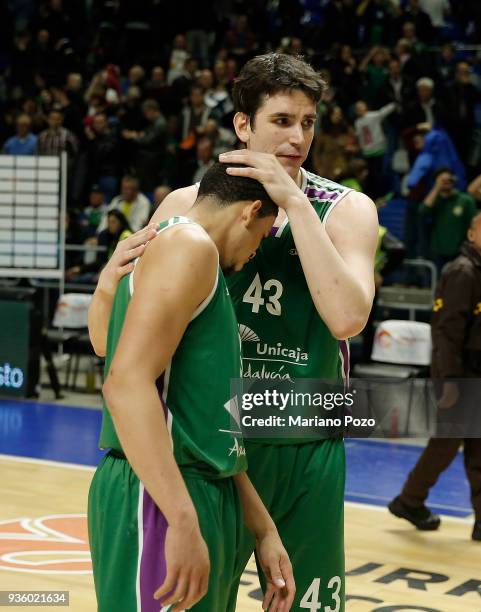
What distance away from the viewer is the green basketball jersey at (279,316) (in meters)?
3.22

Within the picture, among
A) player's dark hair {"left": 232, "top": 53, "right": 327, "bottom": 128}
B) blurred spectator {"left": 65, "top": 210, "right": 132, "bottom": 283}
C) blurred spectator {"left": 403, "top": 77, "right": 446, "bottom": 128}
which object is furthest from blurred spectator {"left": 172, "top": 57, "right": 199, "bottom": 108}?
player's dark hair {"left": 232, "top": 53, "right": 327, "bottom": 128}

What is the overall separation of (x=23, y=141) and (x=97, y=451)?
27.7ft

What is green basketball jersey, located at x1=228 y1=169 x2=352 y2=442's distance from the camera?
3223mm

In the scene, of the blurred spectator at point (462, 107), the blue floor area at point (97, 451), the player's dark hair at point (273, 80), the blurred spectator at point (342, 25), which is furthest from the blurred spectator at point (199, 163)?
the player's dark hair at point (273, 80)

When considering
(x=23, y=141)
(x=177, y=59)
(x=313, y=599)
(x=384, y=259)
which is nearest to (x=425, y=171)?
(x=384, y=259)

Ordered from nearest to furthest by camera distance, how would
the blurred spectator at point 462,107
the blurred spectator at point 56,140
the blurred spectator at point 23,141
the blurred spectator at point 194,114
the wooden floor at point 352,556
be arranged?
the wooden floor at point 352,556, the blurred spectator at point 462,107, the blurred spectator at point 194,114, the blurred spectator at point 56,140, the blurred spectator at point 23,141

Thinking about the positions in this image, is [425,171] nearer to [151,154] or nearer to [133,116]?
[151,154]

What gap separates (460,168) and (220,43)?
6.20 m

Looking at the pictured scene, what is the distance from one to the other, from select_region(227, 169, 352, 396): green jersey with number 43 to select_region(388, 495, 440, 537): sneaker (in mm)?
3879

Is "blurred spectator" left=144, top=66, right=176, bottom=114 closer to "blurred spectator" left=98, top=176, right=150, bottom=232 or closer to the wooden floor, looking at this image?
A: "blurred spectator" left=98, top=176, right=150, bottom=232

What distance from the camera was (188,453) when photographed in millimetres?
2605

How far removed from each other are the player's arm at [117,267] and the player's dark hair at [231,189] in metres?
0.17

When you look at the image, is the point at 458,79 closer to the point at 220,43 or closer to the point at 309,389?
the point at 220,43

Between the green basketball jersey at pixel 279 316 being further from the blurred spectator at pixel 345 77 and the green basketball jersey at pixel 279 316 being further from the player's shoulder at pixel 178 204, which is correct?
the blurred spectator at pixel 345 77
